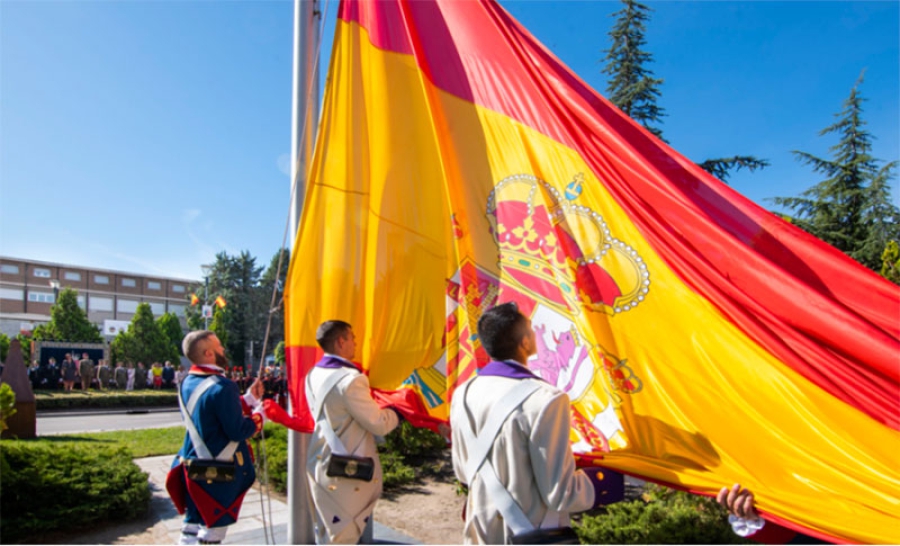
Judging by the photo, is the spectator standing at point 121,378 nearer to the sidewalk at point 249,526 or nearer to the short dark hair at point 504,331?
the sidewalk at point 249,526

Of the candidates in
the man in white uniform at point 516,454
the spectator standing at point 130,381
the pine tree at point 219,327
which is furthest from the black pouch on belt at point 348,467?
the pine tree at point 219,327

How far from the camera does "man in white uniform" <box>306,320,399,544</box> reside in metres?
3.60

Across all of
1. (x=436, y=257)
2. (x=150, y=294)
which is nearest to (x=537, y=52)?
(x=436, y=257)

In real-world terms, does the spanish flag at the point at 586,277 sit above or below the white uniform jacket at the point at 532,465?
above

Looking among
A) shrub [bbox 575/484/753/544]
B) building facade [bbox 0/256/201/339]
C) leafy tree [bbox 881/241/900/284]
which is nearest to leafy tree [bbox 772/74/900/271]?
leafy tree [bbox 881/241/900/284]

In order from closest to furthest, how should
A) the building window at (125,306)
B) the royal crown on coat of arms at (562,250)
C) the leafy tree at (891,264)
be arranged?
the royal crown on coat of arms at (562,250), the leafy tree at (891,264), the building window at (125,306)

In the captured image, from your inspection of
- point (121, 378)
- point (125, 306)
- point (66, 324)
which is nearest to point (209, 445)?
point (121, 378)

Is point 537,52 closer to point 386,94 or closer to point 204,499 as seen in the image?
point 386,94

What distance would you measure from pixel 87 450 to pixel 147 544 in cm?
224

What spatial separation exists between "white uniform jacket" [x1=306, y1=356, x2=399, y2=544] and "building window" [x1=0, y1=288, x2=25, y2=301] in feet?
206

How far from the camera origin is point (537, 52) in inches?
139

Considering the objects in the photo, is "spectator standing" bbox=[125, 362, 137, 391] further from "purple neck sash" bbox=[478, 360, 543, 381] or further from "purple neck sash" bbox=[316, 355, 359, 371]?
"purple neck sash" bbox=[478, 360, 543, 381]

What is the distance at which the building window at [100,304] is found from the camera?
59.5 m

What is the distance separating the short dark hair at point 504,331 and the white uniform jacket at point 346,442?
121cm
